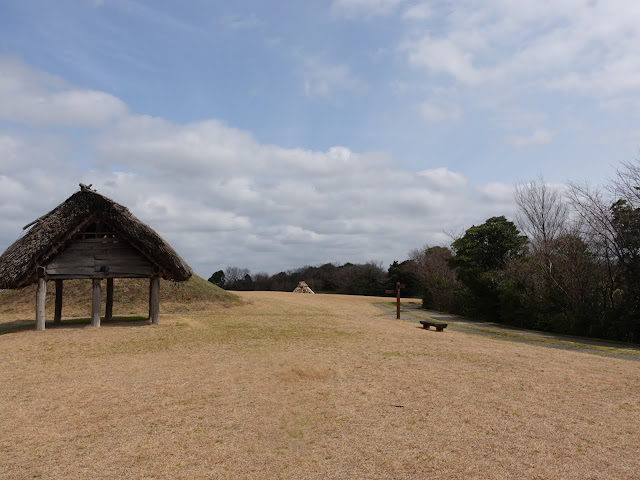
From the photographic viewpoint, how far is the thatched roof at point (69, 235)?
563 inches

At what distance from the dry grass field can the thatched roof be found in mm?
2930

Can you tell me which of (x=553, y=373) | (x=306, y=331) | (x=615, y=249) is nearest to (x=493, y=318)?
(x=615, y=249)

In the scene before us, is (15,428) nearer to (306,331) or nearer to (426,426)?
(426,426)

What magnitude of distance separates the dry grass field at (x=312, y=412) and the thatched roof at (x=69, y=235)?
2930mm

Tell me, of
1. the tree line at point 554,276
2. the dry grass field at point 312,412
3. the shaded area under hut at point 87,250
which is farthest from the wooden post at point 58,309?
the tree line at point 554,276

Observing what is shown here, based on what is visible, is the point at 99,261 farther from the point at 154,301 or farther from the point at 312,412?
the point at 312,412

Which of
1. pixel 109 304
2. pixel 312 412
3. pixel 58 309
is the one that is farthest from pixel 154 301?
pixel 312 412

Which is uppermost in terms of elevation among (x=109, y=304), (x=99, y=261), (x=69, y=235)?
(x=69, y=235)

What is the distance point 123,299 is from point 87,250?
9.02 m

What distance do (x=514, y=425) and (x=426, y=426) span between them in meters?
1.28

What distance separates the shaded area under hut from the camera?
14500 mm

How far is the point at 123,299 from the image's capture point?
77.4 ft

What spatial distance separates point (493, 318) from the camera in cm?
2469

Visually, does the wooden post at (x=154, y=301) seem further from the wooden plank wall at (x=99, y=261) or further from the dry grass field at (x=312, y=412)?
the dry grass field at (x=312, y=412)
